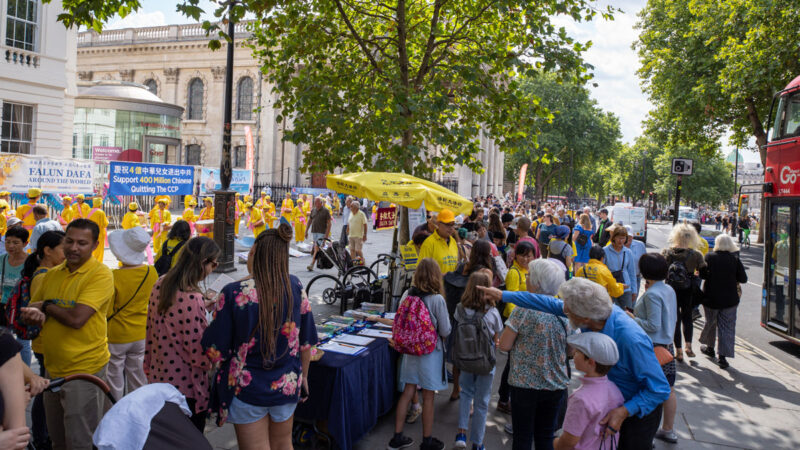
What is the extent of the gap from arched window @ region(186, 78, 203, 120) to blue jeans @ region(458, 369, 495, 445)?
45.9 m

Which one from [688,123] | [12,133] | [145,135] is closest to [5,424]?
[12,133]

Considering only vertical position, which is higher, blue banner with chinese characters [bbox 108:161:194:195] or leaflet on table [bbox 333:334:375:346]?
blue banner with chinese characters [bbox 108:161:194:195]

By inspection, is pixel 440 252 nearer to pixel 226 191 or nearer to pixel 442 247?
pixel 442 247

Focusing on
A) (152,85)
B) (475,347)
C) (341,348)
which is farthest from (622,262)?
(152,85)

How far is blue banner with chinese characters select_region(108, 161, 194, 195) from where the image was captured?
583 inches

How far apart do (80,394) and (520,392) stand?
9.76 feet

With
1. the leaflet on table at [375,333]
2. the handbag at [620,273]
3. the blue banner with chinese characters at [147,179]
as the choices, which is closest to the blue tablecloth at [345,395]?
the leaflet on table at [375,333]

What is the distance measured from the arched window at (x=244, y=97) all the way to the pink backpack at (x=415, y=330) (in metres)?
41.8

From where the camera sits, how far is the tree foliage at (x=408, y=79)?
901 centimetres

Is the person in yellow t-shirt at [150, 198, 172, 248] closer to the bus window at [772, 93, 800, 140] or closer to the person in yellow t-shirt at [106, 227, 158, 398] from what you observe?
the person in yellow t-shirt at [106, 227, 158, 398]

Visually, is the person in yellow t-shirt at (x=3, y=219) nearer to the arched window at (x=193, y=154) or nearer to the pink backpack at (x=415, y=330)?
the pink backpack at (x=415, y=330)

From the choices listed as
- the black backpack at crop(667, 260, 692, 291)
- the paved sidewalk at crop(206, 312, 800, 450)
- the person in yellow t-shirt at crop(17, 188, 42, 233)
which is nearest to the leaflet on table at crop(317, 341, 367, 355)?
the paved sidewalk at crop(206, 312, 800, 450)

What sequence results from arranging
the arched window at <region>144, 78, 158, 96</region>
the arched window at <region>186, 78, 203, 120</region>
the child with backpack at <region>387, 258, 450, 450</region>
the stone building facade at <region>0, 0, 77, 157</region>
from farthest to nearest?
the arched window at <region>144, 78, 158, 96</region> → the arched window at <region>186, 78, 203, 120</region> → the stone building facade at <region>0, 0, 77, 157</region> → the child with backpack at <region>387, 258, 450, 450</region>

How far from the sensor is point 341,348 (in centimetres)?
462
